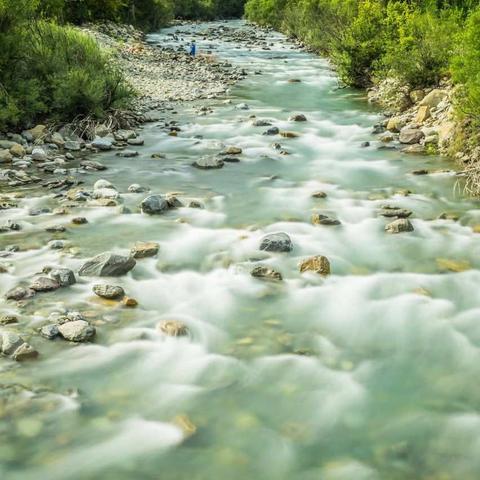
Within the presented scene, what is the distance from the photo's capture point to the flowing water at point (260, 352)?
12.9 feet

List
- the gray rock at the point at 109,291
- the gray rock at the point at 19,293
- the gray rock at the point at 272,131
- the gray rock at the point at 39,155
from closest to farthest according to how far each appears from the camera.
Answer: the gray rock at the point at 19,293 → the gray rock at the point at 109,291 → the gray rock at the point at 39,155 → the gray rock at the point at 272,131

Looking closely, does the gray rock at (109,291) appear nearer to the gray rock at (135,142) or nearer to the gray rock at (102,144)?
the gray rock at (102,144)

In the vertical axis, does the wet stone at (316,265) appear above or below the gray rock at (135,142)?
below

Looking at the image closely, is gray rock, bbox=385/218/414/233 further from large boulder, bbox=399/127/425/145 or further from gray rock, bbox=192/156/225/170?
large boulder, bbox=399/127/425/145

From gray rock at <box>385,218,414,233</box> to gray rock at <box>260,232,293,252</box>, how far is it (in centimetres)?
148

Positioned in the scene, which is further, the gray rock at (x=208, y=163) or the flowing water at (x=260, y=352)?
the gray rock at (x=208, y=163)

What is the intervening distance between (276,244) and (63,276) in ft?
7.82

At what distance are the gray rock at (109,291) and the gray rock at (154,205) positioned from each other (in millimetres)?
2723

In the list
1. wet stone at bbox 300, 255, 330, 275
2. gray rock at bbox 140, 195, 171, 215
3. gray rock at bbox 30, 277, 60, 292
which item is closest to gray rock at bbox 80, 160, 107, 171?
gray rock at bbox 140, 195, 171, 215

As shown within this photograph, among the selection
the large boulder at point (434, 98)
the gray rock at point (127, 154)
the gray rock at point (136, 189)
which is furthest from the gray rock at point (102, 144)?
the large boulder at point (434, 98)

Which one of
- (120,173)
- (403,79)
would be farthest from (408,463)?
(403,79)

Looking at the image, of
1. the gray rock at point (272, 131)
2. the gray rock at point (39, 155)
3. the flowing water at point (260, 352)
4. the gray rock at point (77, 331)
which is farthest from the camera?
the gray rock at point (272, 131)

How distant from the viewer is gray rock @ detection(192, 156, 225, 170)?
11016 millimetres

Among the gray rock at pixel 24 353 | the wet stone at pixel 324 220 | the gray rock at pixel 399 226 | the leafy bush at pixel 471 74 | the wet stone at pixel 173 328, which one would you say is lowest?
the gray rock at pixel 24 353
